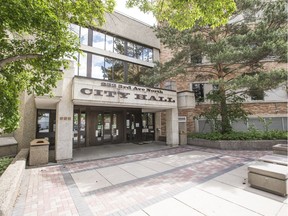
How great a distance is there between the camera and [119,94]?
912 centimetres

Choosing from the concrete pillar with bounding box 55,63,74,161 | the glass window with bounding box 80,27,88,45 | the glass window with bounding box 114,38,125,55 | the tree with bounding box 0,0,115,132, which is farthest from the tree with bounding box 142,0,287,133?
the tree with bounding box 0,0,115,132

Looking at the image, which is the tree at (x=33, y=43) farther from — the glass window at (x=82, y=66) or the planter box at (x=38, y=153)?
the glass window at (x=82, y=66)

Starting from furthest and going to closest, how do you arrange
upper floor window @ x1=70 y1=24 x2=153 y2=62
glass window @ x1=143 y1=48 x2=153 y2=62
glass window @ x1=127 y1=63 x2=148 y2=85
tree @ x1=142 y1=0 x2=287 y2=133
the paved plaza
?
glass window @ x1=143 y1=48 x2=153 y2=62
glass window @ x1=127 y1=63 x2=148 y2=85
upper floor window @ x1=70 y1=24 x2=153 y2=62
tree @ x1=142 y1=0 x2=287 y2=133
the paved plaza

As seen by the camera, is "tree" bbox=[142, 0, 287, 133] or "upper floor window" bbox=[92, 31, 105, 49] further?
"upper floor window" bbox=[92, 31, 105, 49]

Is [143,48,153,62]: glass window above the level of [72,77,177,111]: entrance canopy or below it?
above

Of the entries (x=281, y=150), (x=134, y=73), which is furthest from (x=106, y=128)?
(x=281, y=150)

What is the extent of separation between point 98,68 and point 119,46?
10.1 ft

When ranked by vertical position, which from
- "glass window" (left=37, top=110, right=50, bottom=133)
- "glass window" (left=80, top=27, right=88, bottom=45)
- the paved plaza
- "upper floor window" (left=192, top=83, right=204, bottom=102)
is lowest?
the paved plaza

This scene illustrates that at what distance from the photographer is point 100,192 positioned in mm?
4652

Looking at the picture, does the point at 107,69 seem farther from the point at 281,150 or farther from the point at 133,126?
the point at 281,150

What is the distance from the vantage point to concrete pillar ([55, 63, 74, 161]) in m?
7.65

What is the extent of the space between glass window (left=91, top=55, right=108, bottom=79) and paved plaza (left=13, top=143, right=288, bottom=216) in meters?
7.03

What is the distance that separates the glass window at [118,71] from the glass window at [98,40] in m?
1.69

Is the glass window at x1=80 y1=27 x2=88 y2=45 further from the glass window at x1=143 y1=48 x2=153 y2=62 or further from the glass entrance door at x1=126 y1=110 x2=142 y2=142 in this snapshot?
the glass entrance door at x1=126 y1=110 x2=142 y2=142
